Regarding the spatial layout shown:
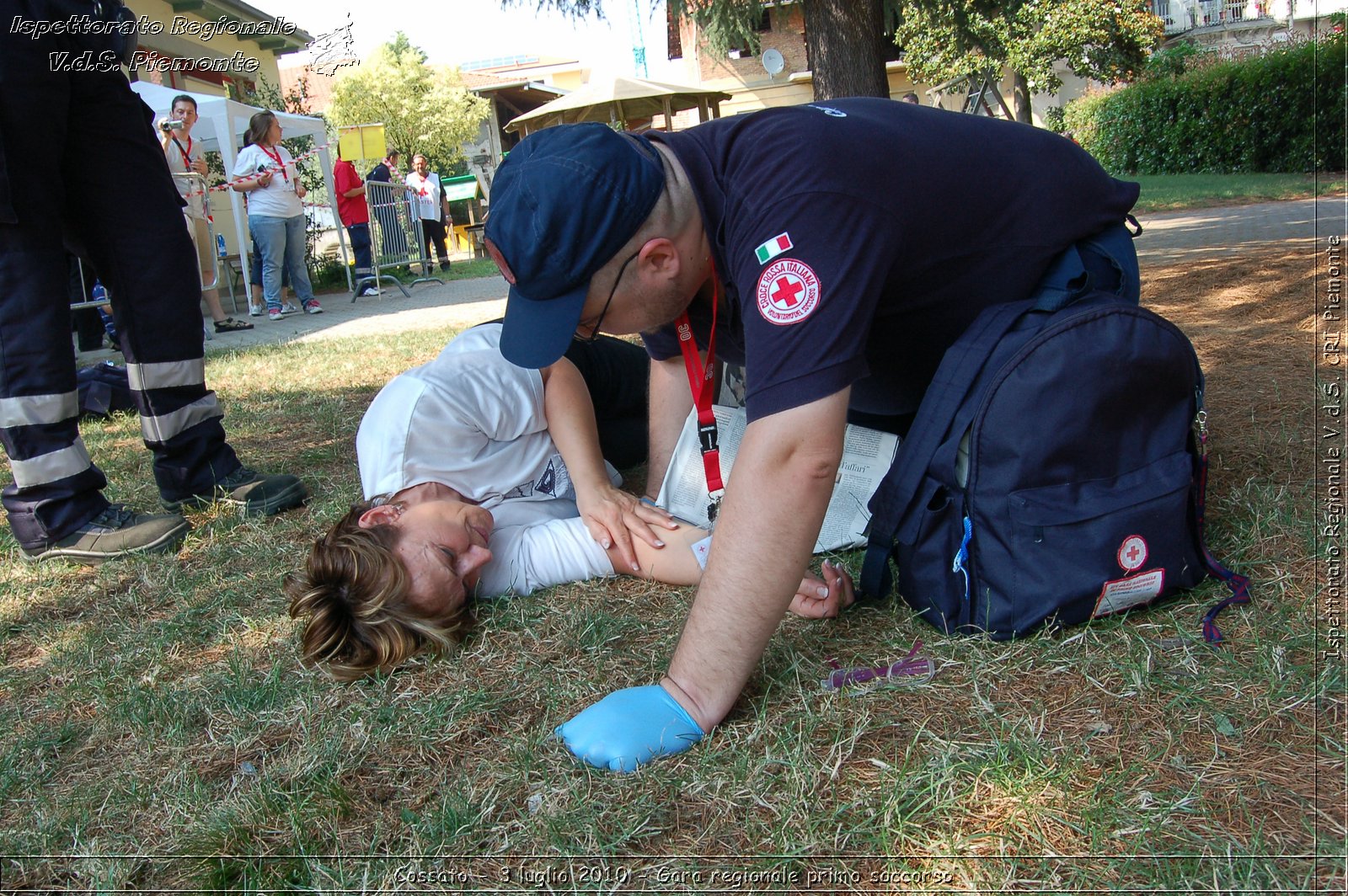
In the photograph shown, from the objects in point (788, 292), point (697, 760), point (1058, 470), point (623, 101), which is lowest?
point (697, 760)

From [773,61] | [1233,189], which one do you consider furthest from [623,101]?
[773,61]

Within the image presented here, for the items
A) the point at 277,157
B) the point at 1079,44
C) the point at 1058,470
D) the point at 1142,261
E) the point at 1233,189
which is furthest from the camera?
the point at 1079,44

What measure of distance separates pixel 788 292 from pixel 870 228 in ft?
0.65

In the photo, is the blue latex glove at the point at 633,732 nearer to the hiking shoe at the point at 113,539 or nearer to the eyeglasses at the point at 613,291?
the eyeglasses at the point at 613,291

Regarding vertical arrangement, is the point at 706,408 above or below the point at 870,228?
below

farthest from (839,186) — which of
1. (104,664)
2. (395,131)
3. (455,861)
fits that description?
(395,131)

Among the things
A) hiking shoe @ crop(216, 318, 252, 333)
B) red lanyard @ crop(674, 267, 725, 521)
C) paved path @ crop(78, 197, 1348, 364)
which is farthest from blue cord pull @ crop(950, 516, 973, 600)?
hiking shoe @ crop(216, 318, 252, 333)

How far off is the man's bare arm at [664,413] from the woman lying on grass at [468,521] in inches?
7.5

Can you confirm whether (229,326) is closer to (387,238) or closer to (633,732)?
(387,238)

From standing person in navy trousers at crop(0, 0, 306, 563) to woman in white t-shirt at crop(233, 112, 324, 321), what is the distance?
678cm

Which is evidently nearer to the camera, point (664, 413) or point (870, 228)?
point (870, 228)

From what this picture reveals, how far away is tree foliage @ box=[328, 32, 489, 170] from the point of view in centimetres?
2995

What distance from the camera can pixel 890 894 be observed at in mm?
1281

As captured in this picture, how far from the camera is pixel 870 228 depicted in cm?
157
